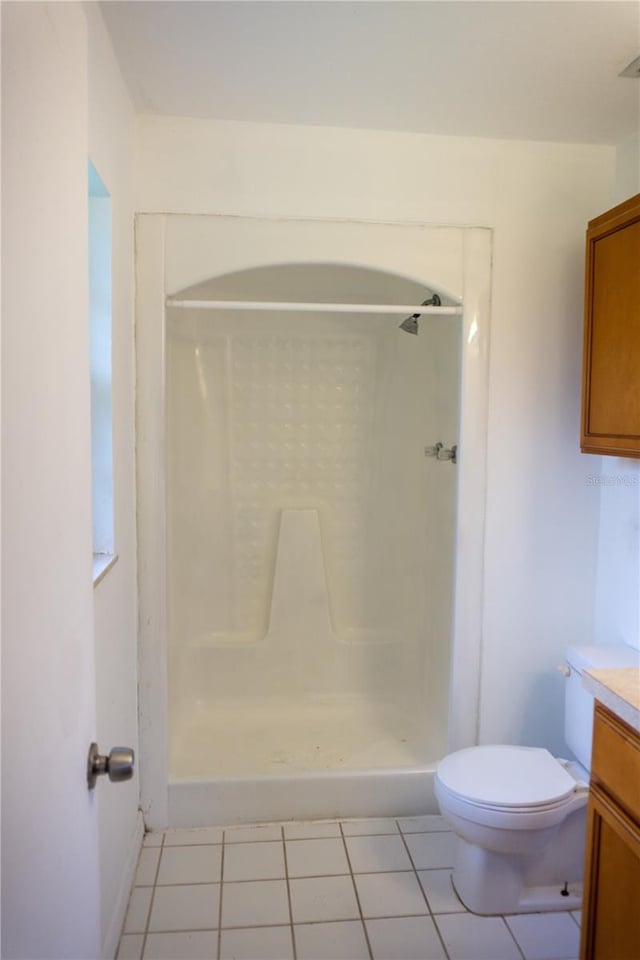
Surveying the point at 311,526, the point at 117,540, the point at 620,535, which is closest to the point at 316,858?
the point at 117,540

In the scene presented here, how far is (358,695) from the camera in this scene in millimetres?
2936

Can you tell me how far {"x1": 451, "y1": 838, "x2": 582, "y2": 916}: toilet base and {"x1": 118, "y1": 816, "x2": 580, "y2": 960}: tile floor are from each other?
0.09 ft

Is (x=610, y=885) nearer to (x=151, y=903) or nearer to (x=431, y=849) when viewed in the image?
(x=431, y=849)

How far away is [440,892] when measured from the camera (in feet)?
6.27

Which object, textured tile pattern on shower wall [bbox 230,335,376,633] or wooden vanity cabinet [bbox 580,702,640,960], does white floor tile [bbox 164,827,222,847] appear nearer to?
textured tile pattern on shower wall [bbox 230,335,376,633]

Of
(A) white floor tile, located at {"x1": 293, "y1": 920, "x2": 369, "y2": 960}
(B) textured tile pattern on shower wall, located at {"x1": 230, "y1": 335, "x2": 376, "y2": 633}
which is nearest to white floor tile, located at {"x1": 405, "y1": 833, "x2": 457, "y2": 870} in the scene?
(A) white floor tile, located at {"x1": 293, "y1": 920, "x2": 369, "y2": 960}

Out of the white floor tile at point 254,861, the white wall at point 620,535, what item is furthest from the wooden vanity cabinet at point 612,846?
the white floor tile at point 254,861

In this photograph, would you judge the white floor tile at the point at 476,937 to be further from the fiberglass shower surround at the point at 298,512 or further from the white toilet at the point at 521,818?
the fiberglass shower surround at the point at 298,512

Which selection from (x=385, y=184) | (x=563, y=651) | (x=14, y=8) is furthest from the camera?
(x=563, y=651)

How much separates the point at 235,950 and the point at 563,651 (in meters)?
1.41

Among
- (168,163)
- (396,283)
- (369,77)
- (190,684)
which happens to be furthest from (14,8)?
(190,684)

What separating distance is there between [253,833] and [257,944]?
0.47 metres

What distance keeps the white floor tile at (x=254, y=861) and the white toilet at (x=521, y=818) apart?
1.79ft

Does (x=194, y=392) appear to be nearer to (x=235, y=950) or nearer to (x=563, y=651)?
(x=563, y=651)
